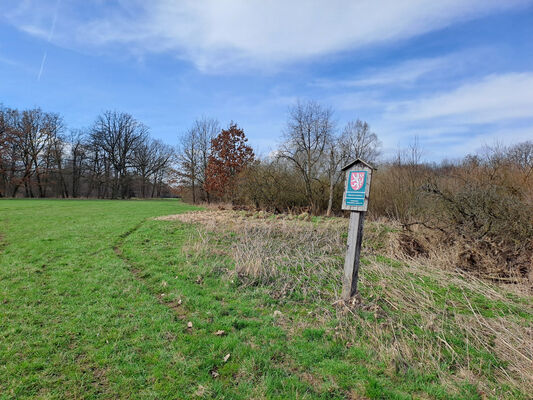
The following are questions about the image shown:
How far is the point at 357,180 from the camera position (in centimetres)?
450

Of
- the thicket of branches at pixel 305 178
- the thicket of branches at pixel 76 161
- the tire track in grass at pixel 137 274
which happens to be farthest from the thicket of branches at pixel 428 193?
the thicket of branches at pixel 76 161

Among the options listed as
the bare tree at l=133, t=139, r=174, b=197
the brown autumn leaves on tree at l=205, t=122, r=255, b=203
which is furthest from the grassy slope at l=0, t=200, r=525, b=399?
the bare tree at l=133, t=139, r=174, b=197

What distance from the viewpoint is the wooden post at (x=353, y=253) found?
4.53 metres

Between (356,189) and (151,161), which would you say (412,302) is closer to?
(356,189)

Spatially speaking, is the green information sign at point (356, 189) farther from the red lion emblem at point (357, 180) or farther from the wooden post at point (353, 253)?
the wooden post at point (353, 253)

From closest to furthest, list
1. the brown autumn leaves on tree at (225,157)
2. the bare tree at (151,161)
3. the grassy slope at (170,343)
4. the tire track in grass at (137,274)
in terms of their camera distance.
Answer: the grassy slope at (170,343), the tire track in grass at (137,274), the brown autumn leaves on tree at (225,157), the bare tree at (151,161)

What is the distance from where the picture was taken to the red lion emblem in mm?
4445

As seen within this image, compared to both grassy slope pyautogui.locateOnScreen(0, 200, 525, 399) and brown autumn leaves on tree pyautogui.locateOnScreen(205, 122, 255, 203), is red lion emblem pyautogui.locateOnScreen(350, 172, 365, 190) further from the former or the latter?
brown autumn leaves on tree pyautogui.locateOnScreen(205, 122, 255, 203)

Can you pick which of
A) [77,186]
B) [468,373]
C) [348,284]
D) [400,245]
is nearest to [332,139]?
[400,245]

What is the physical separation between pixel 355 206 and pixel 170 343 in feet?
10.5

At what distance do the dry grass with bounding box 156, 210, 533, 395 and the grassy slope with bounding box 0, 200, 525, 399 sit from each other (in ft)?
0.68

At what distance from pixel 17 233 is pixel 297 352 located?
35.3ft

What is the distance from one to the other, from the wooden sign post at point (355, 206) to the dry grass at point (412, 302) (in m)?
0.38

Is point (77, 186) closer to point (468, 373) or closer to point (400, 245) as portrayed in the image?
point (400, 245)
